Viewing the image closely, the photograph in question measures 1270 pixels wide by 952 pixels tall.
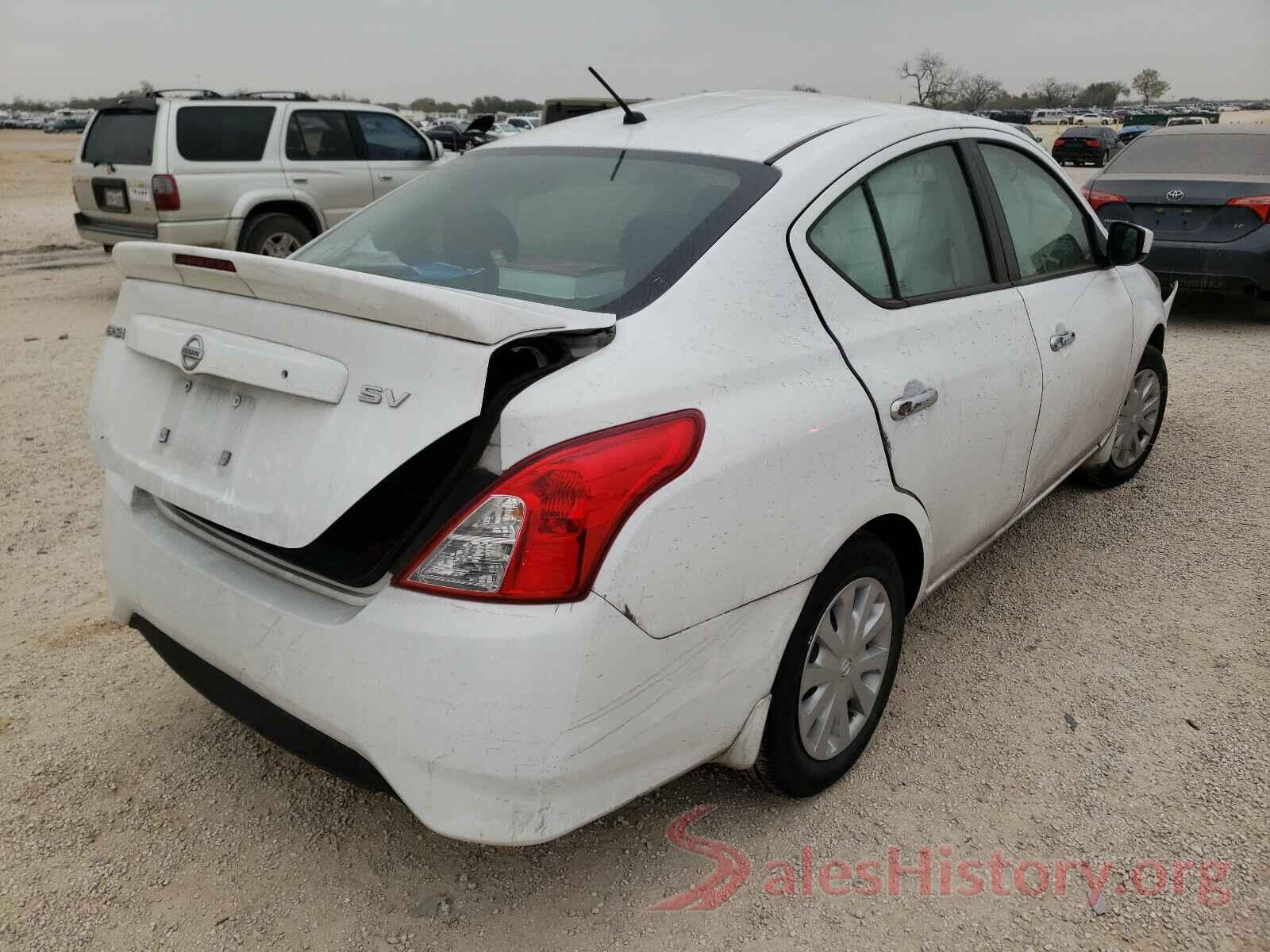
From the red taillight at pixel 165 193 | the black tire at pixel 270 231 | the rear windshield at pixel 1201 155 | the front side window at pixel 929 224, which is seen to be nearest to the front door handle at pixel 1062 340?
the front side window at pixel 929 224

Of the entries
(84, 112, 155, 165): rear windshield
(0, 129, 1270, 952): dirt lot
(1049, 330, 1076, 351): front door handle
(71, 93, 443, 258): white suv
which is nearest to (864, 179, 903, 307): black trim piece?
(1049, 330, 1076, 351): front door handle

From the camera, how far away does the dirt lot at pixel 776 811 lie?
212cm

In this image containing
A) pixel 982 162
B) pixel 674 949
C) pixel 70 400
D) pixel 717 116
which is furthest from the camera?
pixel 70 400

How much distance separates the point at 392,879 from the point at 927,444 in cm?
169

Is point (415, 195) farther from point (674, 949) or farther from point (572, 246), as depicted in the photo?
point (674, 949)

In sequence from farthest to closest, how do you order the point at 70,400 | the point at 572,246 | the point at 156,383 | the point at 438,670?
the point at 70,400 → the point at 572,246 → the point at 156,383 → the point at 438,670

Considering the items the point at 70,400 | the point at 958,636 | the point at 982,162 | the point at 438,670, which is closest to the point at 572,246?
the point at 438,670

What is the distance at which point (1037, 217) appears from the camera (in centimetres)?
341

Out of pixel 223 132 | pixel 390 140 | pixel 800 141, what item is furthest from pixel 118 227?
pixel 800 141

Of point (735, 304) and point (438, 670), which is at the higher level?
point (735, 304)

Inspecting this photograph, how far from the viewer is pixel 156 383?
7.30ft

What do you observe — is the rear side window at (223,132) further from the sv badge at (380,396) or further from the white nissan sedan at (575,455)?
the sv badge at (380,396)

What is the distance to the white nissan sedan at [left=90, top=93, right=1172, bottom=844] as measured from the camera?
1.76 meters

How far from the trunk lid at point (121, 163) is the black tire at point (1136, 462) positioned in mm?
7970
